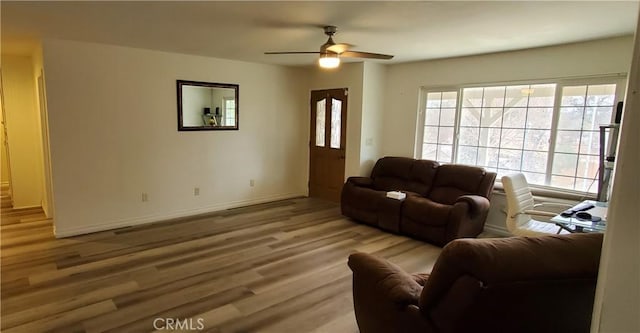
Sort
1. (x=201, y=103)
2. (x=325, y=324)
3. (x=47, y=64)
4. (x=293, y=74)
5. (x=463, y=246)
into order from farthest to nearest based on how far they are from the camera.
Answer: (x=293, y=74)
(x=201, y=103)
(x=47, y=64)
(x=325, y=324)
(x=463, y=246)

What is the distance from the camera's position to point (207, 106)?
209 inches

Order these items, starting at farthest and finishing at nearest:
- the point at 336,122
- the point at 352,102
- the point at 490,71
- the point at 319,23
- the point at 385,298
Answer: the point at 336,122
the point at 352,102
the point at 490,71
the point at 319,23
the point at 385,298

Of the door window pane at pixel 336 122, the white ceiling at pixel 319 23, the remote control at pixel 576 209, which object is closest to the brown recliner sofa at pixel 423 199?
the door window pane at pixel 336 122

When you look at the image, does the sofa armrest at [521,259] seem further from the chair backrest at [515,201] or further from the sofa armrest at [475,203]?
the sofa armrest at [475,203]

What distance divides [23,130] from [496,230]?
7029 mm

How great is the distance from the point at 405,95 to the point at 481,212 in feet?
7.22

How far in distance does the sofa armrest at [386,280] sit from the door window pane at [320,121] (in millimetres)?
4186

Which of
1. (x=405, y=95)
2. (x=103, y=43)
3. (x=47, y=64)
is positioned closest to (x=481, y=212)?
(x=405, y=95)

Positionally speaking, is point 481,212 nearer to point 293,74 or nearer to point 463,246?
point 463,246

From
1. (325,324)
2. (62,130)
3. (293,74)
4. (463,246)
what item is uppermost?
(293,74)

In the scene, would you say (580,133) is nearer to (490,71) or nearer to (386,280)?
(490,71)

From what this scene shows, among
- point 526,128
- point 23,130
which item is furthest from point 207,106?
point 526,128

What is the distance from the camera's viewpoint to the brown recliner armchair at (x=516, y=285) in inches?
52.6

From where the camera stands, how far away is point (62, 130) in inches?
163
